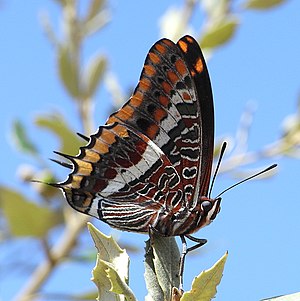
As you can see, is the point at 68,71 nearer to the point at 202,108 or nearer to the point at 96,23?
the point at 96,23

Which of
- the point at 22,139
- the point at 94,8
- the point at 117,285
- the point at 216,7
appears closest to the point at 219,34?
→ the point at 216,7

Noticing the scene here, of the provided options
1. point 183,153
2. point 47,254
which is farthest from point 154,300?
point 47,254

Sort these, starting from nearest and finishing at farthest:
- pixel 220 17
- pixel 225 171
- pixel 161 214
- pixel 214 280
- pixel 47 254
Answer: pixel 214 280 < pixel 161 214 < pixel 47 254 < pixel 225 171 < pixel 220 17

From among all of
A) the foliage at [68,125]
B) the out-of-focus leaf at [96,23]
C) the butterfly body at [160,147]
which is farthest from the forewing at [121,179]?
the out-of-focus leaf at [96,23]

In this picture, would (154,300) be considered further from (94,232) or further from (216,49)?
(216,49)

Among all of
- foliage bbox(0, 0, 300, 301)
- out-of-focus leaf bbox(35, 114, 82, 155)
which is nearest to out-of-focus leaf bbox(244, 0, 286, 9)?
foliage bbox(0, 0, 300, 301)

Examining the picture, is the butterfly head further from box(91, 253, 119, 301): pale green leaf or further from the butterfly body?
box(91, 253, 119, 301): pale green leaf

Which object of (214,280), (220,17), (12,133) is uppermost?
(220,17)

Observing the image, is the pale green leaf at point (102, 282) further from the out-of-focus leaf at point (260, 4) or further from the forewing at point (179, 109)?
the out-of-focus leaf at point (260, 4)
